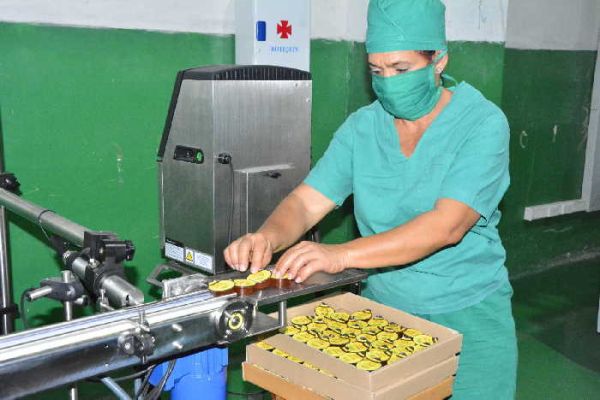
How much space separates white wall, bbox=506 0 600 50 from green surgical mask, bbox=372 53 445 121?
2.39m

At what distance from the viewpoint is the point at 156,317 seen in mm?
1020

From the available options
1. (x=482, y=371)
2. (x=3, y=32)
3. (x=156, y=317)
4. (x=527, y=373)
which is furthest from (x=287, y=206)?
(x=527, y=373)

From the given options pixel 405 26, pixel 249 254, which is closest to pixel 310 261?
pixel 249 254

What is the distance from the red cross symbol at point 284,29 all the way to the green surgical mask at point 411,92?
108 centimetres

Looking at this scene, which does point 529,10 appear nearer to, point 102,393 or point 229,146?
point 229,146

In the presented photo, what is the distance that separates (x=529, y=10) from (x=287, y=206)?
2.70 m

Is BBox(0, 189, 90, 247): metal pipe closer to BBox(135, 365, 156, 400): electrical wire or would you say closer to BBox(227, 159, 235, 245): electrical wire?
BBox(135, 365, 156, 400): electrical wire

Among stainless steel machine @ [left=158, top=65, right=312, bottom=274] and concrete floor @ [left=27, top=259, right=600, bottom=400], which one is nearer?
stainless steel machine @ [left=158, top=65, right=312, bottom=274]

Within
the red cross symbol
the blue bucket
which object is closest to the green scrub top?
the blue bucket

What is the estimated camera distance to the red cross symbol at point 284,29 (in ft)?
8.34

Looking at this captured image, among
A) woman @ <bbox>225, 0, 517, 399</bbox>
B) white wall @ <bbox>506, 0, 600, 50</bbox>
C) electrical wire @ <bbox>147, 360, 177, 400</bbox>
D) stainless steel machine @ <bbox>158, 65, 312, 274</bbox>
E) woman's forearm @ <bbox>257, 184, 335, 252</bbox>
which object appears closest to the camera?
electrical wire @ <bbox>147, 360, 177, 400</bbox>

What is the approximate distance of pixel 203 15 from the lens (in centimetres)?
259

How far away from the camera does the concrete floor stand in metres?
2.74

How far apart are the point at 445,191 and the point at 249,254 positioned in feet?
1.47
